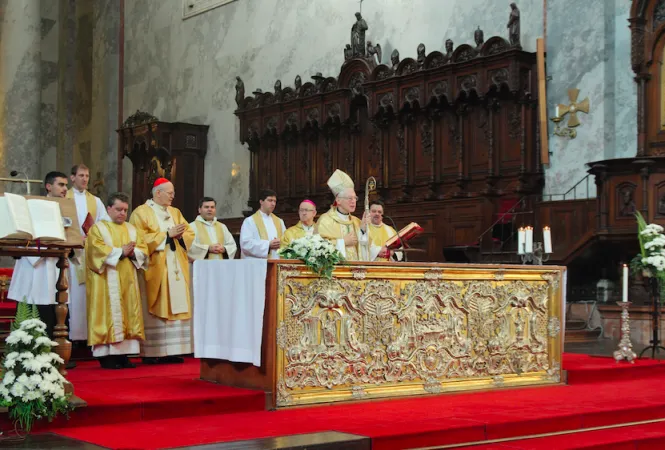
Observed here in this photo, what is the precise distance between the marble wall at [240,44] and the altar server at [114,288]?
8.63m

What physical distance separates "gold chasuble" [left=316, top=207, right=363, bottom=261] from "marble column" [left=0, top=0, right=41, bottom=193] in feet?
33.8

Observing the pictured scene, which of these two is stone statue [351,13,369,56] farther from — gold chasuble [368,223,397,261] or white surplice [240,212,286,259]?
white surplice [240,212,286,259]

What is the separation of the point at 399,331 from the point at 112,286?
9.10 ft

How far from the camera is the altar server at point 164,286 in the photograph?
9.02 m

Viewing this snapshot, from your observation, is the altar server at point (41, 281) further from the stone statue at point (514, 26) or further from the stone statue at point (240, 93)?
the stone statue at point (240, 93)

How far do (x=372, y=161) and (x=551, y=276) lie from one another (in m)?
8.88

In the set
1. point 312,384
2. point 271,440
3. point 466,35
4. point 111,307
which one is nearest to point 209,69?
point 466,35

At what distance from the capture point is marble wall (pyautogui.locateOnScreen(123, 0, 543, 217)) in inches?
648

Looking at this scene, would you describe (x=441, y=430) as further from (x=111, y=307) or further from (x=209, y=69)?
(x=209, y=69)

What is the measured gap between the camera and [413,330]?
7.68 metres

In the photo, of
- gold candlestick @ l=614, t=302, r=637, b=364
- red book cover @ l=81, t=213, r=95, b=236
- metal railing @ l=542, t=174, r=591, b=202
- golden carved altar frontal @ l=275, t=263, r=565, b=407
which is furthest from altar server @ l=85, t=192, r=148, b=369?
metal railing @ l=542, t=174, r=591, b=202

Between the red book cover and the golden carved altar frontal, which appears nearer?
the golden carved altar frontal

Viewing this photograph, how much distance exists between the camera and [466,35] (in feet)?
52.5

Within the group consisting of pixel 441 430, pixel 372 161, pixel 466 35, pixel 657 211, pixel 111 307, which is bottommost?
pixel 441 430
